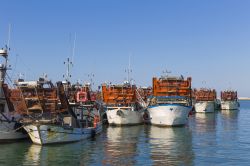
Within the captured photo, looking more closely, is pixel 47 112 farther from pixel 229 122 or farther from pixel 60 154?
pixel 229 122

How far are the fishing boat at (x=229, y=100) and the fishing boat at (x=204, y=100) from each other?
4237 mm

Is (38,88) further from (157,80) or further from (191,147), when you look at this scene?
(157,80)

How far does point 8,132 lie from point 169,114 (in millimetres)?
29051

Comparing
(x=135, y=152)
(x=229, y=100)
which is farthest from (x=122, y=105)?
(x=229, y=100)

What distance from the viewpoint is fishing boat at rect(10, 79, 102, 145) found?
39.5 meters

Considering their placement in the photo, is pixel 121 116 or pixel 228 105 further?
pixel 228 105

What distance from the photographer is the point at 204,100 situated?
138125 millimetres

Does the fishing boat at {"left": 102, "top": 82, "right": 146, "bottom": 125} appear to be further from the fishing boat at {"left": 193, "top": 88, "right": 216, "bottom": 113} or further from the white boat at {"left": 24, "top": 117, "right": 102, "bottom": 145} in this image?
the fishing boat at {"left": 193, "top": 88, "right": 216, "bottom": 113}

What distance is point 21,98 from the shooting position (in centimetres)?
4378

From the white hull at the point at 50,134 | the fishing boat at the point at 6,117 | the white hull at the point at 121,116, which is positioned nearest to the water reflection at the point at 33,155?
the white hull at the point at 50,134

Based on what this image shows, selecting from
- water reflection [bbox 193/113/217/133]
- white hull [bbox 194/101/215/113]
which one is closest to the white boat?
water reflection [bbox 193/113/217/133]

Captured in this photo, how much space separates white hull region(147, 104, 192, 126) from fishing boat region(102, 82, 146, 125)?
4342mm

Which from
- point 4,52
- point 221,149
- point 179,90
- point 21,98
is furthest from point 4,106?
point 179,90

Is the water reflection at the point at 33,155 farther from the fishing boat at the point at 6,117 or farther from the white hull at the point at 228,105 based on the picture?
the white hull at the point at 228,105
